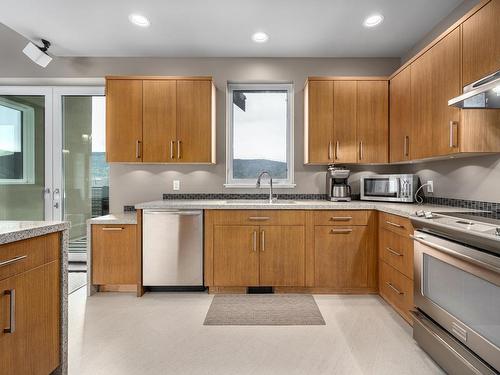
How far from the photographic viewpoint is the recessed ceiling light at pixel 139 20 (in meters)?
2.77

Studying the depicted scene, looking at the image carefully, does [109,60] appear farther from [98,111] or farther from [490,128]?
[490,128]

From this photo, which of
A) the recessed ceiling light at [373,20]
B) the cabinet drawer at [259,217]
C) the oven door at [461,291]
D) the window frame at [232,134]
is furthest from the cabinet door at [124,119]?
the oven door at [461,291]

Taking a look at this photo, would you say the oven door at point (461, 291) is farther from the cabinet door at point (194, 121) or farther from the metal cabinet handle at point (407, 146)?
the cabinet door at point (194, 121)

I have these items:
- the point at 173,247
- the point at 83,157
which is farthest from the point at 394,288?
the point at 83,157

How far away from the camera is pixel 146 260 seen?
3004 mm

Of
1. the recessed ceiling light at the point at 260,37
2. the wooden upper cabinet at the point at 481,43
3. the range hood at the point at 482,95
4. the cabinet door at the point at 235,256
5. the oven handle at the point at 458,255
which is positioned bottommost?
the cabinet door at the point at 235,256

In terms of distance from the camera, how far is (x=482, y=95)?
187cm

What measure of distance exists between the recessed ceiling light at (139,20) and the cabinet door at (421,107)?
2.53m

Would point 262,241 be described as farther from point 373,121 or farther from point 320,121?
point 373,121

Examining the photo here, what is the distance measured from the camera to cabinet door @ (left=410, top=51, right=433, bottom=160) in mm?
2473

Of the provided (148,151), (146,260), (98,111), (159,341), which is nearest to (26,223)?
(159,341)

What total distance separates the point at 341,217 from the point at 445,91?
137 centimetres

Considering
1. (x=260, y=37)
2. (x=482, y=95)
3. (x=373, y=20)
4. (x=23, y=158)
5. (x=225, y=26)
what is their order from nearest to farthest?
1. (x=482, y=95)
2. (x=373, y=20)
3. (x=225, y=26)
4. (x=260, y=37)
5. (x=23, y=158)

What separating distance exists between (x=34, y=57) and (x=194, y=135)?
193 centimetres
